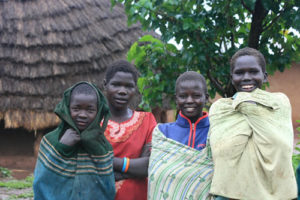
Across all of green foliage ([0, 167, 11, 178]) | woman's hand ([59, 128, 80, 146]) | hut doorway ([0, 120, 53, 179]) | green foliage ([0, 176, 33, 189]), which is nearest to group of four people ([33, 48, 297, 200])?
woman's hand ([59, 128, 80, 146])

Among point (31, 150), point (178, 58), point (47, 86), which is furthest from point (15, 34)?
point (178, 58)

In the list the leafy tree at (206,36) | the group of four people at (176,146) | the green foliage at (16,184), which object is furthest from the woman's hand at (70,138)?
the green foliage at (16,184)

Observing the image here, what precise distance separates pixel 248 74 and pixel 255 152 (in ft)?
1.61

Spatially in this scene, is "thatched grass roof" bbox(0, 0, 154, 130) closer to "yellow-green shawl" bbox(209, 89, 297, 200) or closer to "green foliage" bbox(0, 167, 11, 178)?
"green foliage" bbox(0, 167, 11, 178)

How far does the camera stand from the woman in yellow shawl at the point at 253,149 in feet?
5.79

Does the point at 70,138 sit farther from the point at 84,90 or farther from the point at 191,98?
the point at 191,98

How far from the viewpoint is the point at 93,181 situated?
207cm

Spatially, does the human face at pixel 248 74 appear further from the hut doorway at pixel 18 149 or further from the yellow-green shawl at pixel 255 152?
the hut doorway at pixel 18 149

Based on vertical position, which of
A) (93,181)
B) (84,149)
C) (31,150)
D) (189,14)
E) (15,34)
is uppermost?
(15,34)

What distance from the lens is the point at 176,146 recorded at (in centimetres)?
211

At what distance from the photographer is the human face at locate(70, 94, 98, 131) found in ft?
6.75

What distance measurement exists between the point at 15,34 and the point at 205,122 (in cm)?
599

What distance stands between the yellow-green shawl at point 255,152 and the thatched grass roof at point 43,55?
5.75m

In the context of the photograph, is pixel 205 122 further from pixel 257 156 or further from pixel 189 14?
pixel 189 14
